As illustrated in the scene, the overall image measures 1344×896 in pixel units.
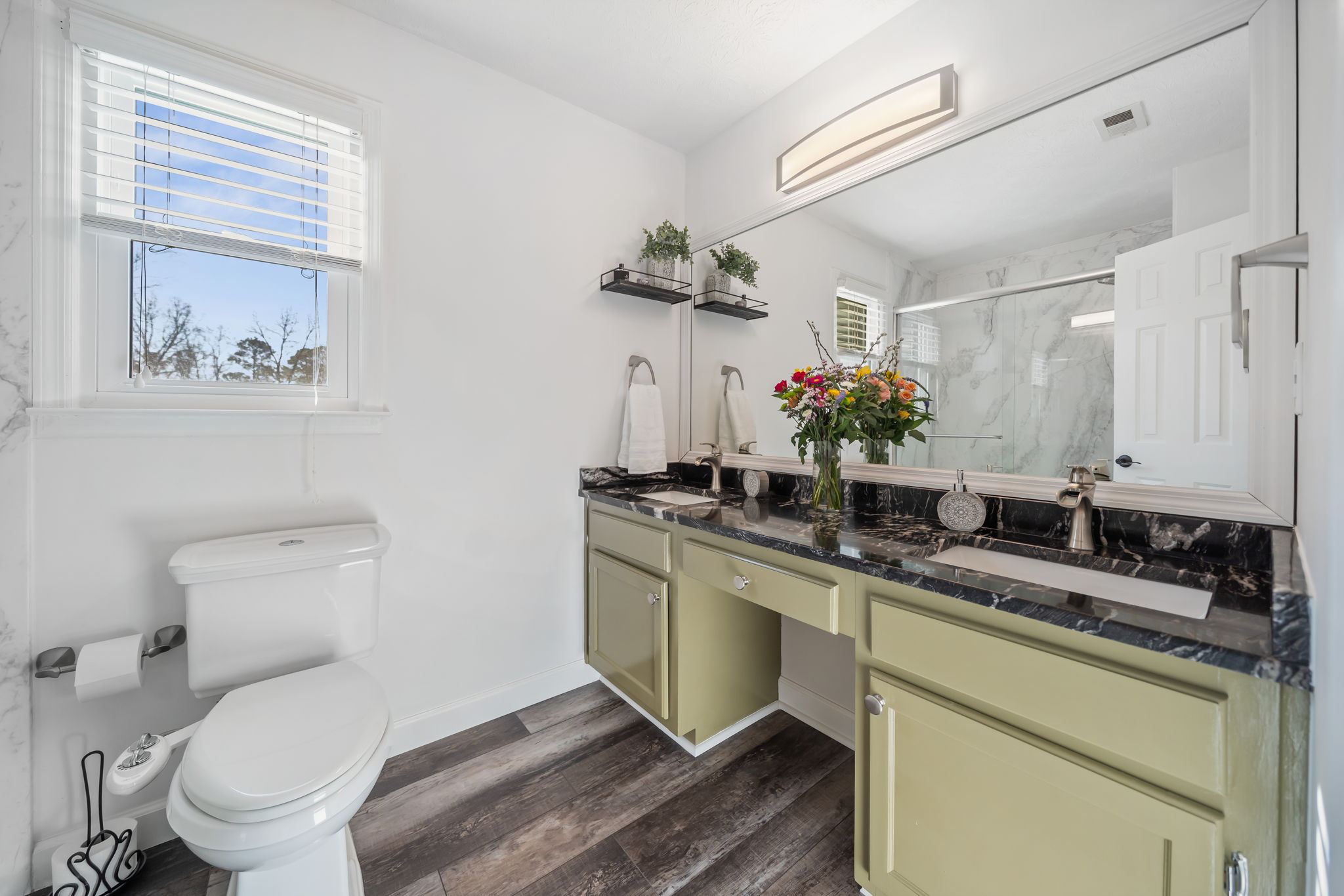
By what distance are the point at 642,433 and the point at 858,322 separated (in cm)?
99

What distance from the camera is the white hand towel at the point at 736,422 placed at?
2.20 metres

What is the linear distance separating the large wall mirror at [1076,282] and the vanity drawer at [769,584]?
0.64 meters

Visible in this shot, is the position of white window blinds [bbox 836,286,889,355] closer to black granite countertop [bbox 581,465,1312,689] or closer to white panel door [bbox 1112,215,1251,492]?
black granite countertop [bbox 581,465,1312,689]

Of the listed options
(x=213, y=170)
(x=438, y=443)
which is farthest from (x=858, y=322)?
(x=213, y=170)

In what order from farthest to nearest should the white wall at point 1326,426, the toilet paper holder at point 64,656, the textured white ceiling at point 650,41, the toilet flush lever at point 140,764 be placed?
1. the textured white ceiling at point 650,41
2. the toilet paper holder at point 64,656
3. the toilet flush lever at point 140,764
4. the white wall at point 1326,426

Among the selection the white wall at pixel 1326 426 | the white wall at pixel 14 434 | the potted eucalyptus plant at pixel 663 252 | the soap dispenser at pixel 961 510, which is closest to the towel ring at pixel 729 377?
the potted eucalyptus plant at pixel 663 252

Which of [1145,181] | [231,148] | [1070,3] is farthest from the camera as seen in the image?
[231,148]

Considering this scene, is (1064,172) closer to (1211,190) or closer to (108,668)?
(1211,190)

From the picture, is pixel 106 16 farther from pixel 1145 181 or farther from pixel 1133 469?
pixel 1133 469

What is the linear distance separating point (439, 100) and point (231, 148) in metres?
0.67

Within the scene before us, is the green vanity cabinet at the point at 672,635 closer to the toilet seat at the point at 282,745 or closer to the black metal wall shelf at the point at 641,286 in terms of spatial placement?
the toilet seat at the point at 282,745

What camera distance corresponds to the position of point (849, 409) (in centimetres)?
160

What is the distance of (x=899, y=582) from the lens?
41.3 inches

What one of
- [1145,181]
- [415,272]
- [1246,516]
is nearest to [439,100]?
[415,272]
